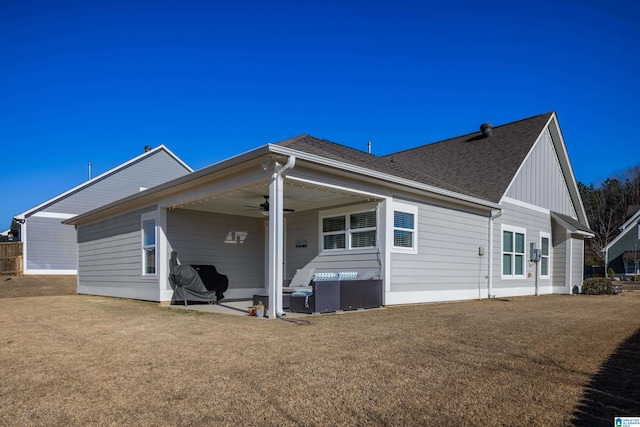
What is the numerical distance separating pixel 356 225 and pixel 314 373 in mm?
6695

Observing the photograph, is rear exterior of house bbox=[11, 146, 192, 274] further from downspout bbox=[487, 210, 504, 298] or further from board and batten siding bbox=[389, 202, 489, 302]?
downspout bbox=[487, 210, 504, 298]

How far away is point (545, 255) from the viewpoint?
624 inches

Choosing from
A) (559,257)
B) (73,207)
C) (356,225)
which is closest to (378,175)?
(356,225)

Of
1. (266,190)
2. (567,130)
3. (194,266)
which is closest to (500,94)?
(567,130)

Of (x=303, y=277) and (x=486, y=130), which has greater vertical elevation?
(x=486, y=130)

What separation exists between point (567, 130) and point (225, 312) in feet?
52.5

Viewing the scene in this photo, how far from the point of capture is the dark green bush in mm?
15303

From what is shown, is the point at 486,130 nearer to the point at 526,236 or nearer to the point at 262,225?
the point at 526,236

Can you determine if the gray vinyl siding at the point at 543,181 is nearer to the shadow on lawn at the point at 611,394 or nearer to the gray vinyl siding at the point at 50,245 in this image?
the shadow on lawn at the point at 611,394

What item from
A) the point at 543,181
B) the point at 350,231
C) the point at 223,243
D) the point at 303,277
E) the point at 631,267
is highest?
the point at 543,181

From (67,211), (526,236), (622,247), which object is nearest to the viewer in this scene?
(526,236)

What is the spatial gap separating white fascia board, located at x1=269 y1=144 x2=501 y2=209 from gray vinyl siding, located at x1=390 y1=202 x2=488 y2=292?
1.42 feet

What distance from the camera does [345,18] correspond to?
13.4 metres

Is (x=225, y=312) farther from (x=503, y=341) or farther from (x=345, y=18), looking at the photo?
(x=345, y=18)
